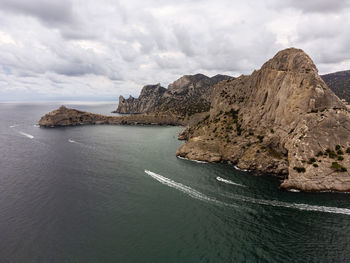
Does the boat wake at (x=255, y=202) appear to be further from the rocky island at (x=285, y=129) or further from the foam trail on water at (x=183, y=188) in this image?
the rocky island at (x=285, y=129)

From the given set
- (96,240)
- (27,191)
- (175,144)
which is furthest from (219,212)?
(175,144)

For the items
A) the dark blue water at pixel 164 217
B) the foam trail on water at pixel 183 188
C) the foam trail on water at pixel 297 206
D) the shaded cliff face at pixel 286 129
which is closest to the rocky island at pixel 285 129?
the shaded cliff face at pixel 286 129

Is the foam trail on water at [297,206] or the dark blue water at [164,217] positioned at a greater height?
the foam trail on water at [297,206]

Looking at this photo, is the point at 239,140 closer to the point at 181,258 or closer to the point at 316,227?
the point at 316,227

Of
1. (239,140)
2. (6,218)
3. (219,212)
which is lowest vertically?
(6,218)

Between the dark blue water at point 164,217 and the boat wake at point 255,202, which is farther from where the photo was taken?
the boat wake at point 255,202

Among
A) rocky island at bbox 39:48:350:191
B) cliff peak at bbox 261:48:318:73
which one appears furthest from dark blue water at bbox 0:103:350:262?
cliff peak at bbox 261:48:318:73

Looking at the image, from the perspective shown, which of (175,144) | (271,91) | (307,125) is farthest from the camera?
(175,144)
